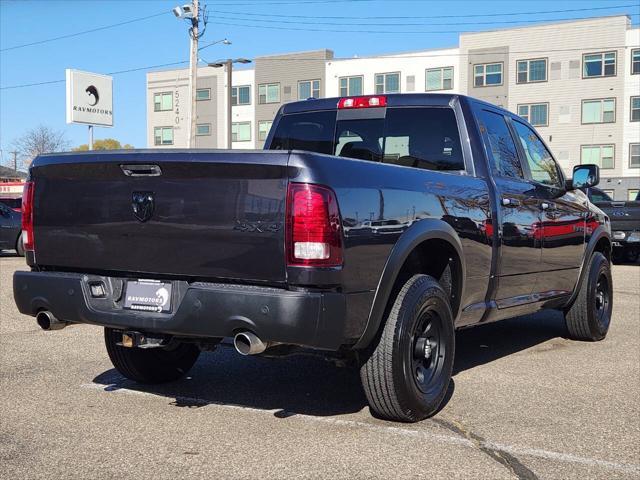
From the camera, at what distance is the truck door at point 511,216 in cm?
524

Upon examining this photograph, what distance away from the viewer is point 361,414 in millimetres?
4473

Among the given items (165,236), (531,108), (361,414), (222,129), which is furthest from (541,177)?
(222,129)

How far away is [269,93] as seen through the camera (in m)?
50.3

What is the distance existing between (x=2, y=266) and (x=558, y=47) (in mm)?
35498

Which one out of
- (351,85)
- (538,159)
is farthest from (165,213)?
(351,85)

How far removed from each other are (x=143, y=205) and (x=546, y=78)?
42.1 m

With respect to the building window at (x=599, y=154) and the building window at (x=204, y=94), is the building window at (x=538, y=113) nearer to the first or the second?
the building window at (x=599, y=154)

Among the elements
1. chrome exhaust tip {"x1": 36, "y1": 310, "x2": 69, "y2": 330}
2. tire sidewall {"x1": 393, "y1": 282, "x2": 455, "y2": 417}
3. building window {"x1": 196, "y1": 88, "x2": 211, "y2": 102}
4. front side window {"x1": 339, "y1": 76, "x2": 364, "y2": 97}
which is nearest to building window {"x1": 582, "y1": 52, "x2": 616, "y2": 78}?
front side window {"x1": 339, "y1": 76, "x2": 364, "y2": 97}

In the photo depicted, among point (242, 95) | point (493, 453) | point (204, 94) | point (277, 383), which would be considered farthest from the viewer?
point (204, 94)

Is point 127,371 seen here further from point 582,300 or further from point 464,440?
point 582,300

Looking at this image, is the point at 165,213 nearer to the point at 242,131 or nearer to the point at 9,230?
the point at 9,230

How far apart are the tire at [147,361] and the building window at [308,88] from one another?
43853mm

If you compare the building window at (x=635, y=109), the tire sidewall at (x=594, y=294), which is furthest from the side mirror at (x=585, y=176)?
the building window at (x=635, y=109)

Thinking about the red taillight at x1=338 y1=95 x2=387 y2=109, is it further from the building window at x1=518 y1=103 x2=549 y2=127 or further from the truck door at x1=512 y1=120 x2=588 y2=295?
the building window at x1=518 y1=103 x2=549 y2=127
